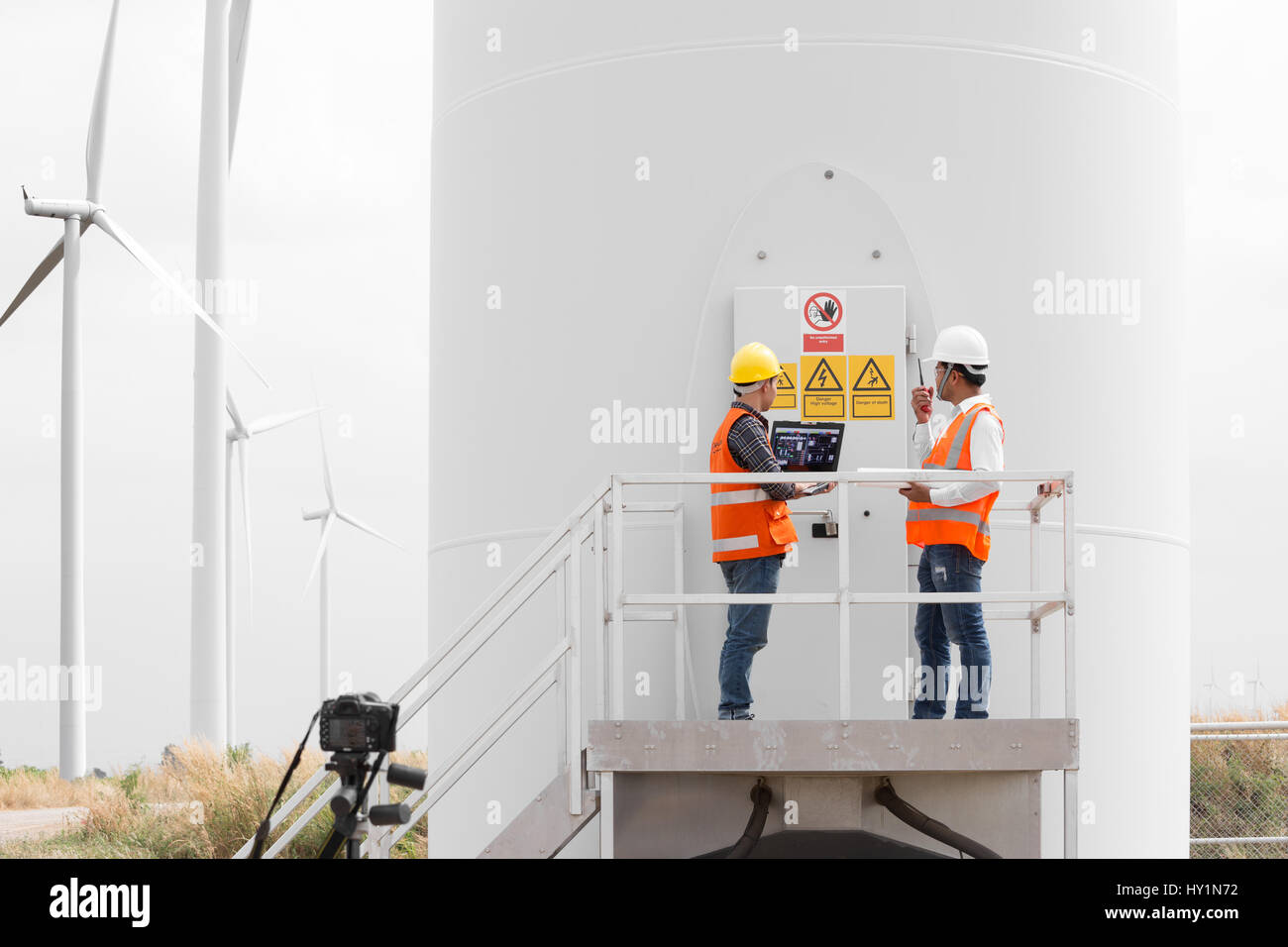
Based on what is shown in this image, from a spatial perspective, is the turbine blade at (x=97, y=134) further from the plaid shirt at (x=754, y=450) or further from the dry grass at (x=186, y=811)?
the plaid shirt at (x=754, y=450)

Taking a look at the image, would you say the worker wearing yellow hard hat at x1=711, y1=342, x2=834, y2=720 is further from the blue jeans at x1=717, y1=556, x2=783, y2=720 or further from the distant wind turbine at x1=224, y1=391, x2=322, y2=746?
the distant wind turbine at x1=224, y1=391, x2=322, y2=746

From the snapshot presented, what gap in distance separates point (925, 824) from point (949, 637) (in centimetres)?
93

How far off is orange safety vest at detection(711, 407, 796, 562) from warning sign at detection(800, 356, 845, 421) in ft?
4.00

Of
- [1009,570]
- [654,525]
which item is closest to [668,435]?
[654,525]

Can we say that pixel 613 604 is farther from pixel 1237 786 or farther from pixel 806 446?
pixel 1237 786

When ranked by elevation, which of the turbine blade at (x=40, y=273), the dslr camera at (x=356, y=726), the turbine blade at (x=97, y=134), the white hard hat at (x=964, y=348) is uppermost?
the turbine blade at (x=97, y=134)

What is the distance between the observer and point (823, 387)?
A: 9.57 metres

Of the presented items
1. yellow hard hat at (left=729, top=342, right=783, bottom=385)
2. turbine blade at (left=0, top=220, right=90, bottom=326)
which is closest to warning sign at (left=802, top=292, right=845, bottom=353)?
yellow hard hat at (left=729, top=342, right=783, bottom=385)

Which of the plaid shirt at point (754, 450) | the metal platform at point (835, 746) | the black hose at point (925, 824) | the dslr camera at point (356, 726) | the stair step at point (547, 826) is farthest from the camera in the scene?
the plaid shirt at point (754, 450)

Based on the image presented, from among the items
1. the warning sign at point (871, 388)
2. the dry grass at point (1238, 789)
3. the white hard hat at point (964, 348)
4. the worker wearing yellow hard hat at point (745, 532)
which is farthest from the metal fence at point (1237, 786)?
the worker wearing yellow hard hat at point (745, 532)

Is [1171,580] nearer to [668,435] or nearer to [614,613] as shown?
[668,435]

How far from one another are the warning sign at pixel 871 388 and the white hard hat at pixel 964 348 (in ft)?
2.94

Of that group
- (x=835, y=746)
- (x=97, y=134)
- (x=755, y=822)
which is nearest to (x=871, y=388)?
(x=835, y=746)

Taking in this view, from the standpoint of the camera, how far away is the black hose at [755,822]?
7.95 metres
